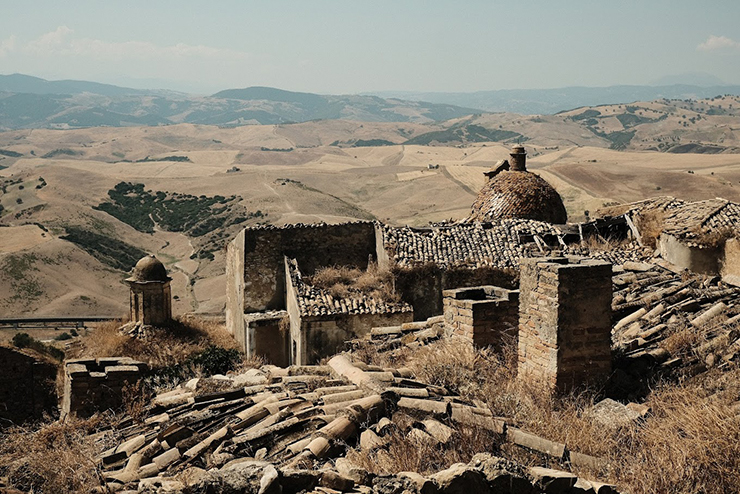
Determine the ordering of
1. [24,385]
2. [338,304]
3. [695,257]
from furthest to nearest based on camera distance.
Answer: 1. [338,304]
2. [695,257]
3. [24,385]

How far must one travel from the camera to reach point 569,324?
27.8 ft

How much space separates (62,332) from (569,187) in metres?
54.5

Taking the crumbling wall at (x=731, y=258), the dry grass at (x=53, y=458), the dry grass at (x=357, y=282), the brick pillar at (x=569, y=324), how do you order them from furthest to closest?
1. the dry grass at (x=357, y=282)
2. the crumbling wall at (x=731, y=258)
3. the brick pillar at (x=569, y=324)
4. the dry grass at (x=53, y=458)

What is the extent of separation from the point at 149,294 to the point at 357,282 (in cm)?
820

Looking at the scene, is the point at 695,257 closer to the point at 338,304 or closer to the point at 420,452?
the point at 338,304

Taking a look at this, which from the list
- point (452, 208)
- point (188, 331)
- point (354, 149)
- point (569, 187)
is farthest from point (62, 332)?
point (354, 149)

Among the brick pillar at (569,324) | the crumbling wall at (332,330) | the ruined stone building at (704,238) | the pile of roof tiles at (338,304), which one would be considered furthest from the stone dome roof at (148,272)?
the brick pillar at (569,324)

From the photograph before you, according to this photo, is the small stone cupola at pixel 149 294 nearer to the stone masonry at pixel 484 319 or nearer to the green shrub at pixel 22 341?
the green shrub at pixel 22 341

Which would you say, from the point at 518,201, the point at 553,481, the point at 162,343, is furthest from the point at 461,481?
the point at 162,343

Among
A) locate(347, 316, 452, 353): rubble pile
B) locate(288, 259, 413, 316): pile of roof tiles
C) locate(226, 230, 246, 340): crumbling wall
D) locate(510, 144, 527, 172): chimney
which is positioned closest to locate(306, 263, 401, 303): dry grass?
locate(288, 259, 413, 316): pile of roof tiles

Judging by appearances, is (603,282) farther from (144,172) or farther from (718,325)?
(144,172)

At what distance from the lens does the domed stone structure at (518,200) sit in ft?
77.1

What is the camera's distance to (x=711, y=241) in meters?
16.5

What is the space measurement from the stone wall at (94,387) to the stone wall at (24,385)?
12.6 feet
